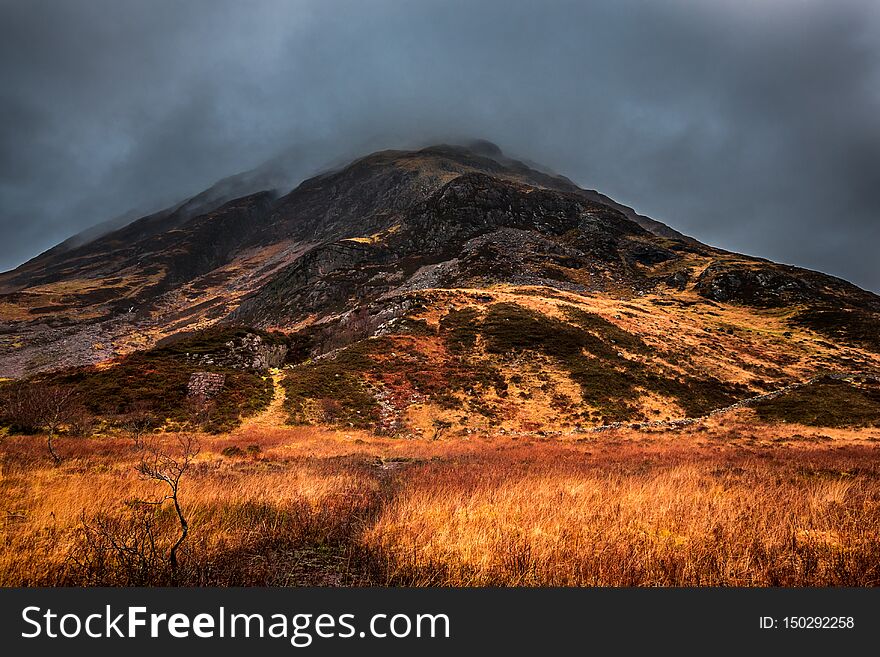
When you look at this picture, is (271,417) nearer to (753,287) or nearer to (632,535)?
(632,535)

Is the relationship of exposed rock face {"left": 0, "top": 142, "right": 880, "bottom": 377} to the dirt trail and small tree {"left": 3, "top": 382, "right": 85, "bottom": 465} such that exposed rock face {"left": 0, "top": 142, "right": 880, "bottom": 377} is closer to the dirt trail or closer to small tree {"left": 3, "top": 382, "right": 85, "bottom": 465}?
the dirt trail

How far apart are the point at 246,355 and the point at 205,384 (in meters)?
10.9

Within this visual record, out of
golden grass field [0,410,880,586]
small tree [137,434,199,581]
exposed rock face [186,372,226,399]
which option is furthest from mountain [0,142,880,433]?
golden grass field [0,410,880,586]

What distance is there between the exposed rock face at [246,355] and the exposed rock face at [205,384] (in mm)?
6430

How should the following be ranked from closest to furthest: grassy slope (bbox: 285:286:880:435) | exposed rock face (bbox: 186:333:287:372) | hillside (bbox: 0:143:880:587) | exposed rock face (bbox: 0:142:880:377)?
1. hillside (bbox: 0:143:880:587)
2. grassy slope (bbox: 285:286:880:435)
3. exposed rock face (bbox: 186:333:287:372)
4. exposed rock face (bbox: 0:142:880:377)

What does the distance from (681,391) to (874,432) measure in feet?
43.9

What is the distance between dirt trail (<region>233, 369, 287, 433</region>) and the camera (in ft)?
81.6

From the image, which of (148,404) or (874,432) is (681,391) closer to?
(874,432)

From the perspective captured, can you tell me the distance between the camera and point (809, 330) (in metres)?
69.5

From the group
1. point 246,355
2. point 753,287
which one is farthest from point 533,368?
point 753,287

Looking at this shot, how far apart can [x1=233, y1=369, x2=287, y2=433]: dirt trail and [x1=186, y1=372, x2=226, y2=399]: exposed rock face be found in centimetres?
417

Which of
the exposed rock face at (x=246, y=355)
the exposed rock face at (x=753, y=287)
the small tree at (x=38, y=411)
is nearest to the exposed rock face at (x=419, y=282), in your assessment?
the exposed rock face at (x=246, y=355)

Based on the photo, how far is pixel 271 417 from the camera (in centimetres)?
2658

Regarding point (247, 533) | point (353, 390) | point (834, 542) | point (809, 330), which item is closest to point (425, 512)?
point (247, 533)
